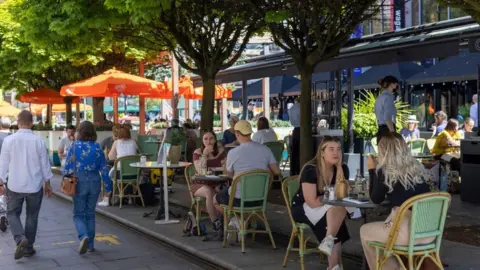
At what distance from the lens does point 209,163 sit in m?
9.52

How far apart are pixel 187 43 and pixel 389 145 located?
931 cm

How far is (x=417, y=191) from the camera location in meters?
5.43

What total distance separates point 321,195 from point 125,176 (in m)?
6.09

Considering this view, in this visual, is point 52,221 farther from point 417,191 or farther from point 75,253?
point 417,191

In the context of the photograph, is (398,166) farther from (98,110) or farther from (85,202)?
(98,110)

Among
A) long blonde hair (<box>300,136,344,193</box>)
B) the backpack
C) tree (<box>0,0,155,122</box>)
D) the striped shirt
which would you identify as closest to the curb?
the backpack

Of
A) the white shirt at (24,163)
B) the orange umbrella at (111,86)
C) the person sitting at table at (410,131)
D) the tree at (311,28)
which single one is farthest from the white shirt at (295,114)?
the white shirt at (24,163)

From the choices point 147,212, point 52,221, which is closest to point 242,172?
point 147,212

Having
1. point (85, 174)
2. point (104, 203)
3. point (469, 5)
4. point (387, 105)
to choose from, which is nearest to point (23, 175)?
point (85, 174)

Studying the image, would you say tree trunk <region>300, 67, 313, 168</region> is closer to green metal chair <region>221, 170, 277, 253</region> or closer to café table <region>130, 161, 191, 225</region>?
café table <region>130, 161, 191, 225</region>

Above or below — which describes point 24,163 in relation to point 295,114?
below

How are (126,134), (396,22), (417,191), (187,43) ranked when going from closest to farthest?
(417,191) → (126,134) → (187,43) → (396,22)

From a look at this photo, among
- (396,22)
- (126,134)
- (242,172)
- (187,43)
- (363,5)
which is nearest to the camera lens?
(242,172)

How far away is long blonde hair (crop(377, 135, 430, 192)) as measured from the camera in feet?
17.9
